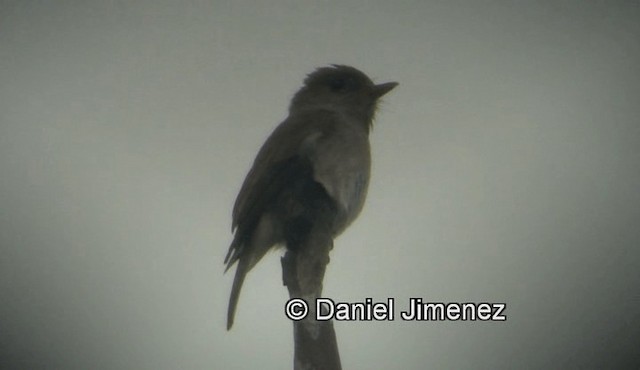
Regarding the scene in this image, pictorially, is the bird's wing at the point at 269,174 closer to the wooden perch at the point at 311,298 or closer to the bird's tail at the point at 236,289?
the bird's tail at the point at 236,289

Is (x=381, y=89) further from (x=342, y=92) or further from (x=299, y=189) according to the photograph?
(x=299, y=189)

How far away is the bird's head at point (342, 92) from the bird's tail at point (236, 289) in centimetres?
178

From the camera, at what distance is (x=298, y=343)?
332 cm

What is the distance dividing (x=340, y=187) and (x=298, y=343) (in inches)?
63.2

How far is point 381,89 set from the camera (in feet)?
20.0

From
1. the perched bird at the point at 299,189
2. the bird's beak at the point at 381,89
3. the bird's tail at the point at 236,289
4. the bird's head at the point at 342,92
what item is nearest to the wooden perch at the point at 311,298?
the perched bird at the point at 299,189

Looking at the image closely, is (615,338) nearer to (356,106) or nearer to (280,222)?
(356,106)

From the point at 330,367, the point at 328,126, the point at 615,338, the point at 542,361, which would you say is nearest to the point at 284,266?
the point at 330,367

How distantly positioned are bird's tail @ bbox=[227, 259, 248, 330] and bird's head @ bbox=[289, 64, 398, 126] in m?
1.78

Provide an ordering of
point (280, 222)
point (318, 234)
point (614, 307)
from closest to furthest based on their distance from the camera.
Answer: point (318, 234) < point (280, 222) < point (614, 307)

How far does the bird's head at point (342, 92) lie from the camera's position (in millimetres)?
6066

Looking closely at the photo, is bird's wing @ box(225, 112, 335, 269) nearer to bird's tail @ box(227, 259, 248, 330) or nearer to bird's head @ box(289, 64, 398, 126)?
bird's tail @ box(227, 259, 248, 330)

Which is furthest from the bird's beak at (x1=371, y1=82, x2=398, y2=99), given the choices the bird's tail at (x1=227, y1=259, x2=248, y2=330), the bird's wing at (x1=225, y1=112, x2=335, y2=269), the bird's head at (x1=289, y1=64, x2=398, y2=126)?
the bird's tail at (x1=227, y1=259, x2=248, y2=330)

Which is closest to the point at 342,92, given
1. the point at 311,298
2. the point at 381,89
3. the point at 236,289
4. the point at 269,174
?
the point at 381,89
